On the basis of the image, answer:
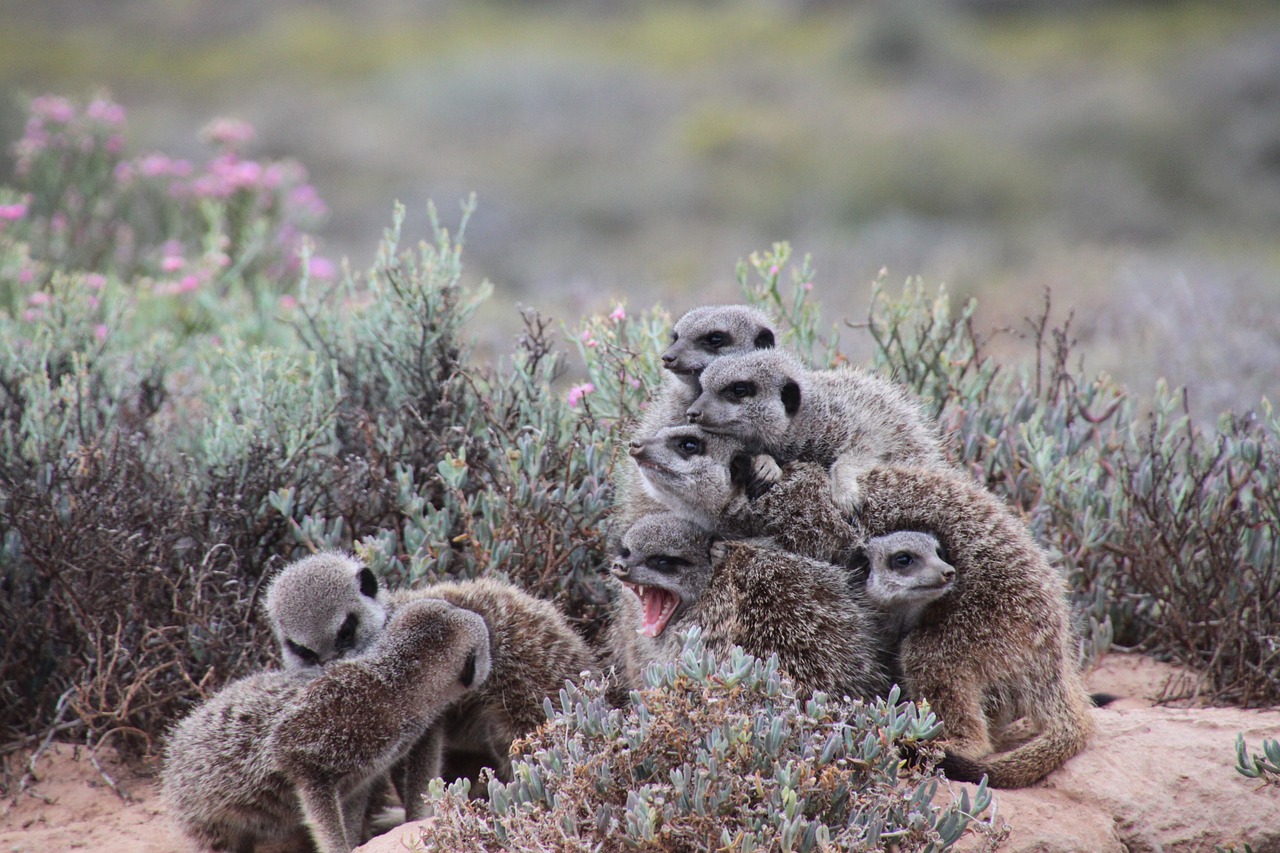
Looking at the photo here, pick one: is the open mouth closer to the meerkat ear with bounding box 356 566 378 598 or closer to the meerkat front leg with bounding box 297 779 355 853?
the meerkat ear with bounding box 356 566 378 598

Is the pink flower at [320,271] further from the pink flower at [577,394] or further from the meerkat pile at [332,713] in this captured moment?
the meerkat pile at [332,713]

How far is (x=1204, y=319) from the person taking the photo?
10.8m

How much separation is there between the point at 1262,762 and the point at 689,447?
7.11 ft

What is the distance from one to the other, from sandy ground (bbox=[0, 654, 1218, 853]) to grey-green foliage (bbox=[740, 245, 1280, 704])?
0.32 metres

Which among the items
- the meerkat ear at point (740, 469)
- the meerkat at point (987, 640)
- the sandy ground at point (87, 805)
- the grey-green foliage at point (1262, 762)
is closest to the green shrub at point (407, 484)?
the sandy ground at point (87, 805)

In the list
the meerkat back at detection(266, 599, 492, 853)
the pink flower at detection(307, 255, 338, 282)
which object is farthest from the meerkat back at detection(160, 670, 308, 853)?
the pink flower at detection(307, 255, 338, 282)

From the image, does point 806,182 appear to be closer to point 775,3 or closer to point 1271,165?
point 1271,165

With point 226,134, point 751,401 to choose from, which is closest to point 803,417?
point 751,401

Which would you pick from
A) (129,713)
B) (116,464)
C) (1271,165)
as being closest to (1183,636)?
(129,713)

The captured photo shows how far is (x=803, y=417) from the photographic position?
479 cm

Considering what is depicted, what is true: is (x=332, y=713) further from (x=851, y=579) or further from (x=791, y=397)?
(x=791, y=397)

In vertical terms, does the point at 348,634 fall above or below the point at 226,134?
below

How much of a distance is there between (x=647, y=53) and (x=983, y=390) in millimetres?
30411

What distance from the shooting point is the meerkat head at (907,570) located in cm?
399
